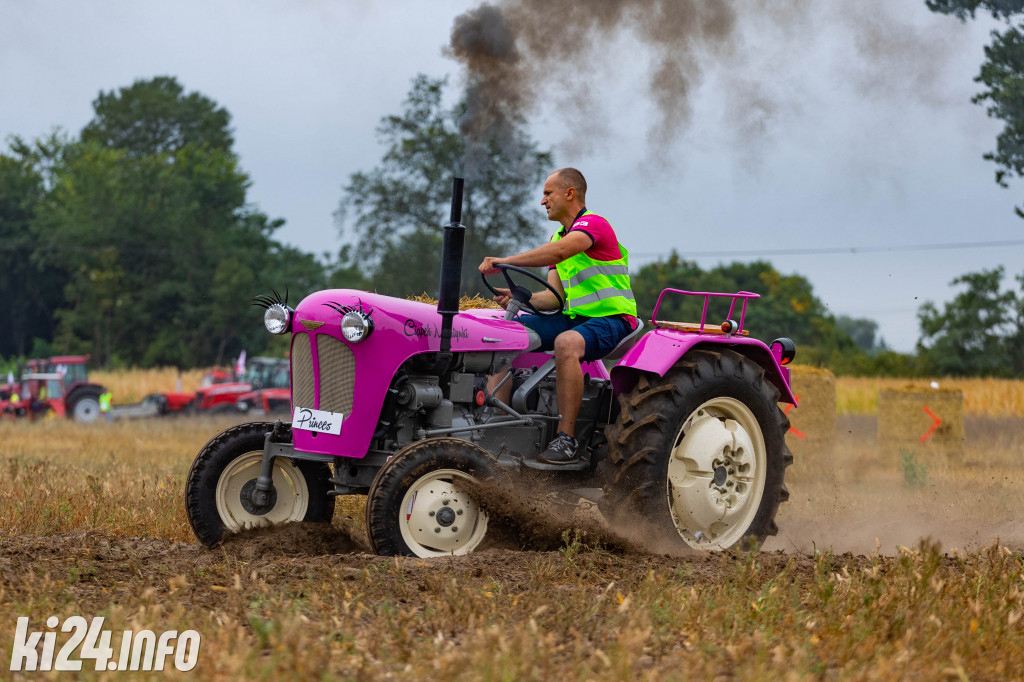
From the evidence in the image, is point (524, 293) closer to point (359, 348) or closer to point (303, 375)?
point (359, 348)

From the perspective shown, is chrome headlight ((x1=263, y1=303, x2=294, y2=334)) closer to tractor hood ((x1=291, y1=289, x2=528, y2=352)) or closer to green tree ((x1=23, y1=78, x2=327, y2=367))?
tractor hood ((x1=291, y1=289, x2=528, y2=352))

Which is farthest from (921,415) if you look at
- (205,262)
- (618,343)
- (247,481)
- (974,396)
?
(205,262)

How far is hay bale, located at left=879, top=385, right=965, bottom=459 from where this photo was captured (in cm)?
1614

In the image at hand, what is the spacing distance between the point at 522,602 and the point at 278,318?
210 centimetres

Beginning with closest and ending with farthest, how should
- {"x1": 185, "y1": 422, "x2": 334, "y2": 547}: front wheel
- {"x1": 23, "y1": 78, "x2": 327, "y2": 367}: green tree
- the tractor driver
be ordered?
the tractor driver < {"x1": 185, "y1": 422, "x2": 334, "y2": 547}: front wheel < {"x1": 23, "y1": 78, "x2": 327, "y2": 367}: green tree

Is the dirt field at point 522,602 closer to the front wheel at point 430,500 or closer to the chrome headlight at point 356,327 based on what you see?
the front wheel at point 430,500

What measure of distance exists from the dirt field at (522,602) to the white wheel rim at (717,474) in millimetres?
498

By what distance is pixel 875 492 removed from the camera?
9.61 m

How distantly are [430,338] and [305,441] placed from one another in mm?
807

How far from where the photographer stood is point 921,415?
53.3 feet

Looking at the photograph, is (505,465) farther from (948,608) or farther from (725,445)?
(948,608)

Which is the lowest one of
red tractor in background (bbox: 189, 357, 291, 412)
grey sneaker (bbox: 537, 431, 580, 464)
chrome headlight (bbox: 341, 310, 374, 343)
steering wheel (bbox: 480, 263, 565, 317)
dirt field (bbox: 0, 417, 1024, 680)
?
red tractor in background (bbox: 189, 357, 291, 412)

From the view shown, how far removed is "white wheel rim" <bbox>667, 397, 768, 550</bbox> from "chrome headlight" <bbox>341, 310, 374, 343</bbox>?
66.1 inches

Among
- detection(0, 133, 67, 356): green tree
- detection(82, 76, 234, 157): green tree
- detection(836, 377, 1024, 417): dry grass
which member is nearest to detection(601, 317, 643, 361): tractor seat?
detection(836, 377, 1024, 417): dry grass
